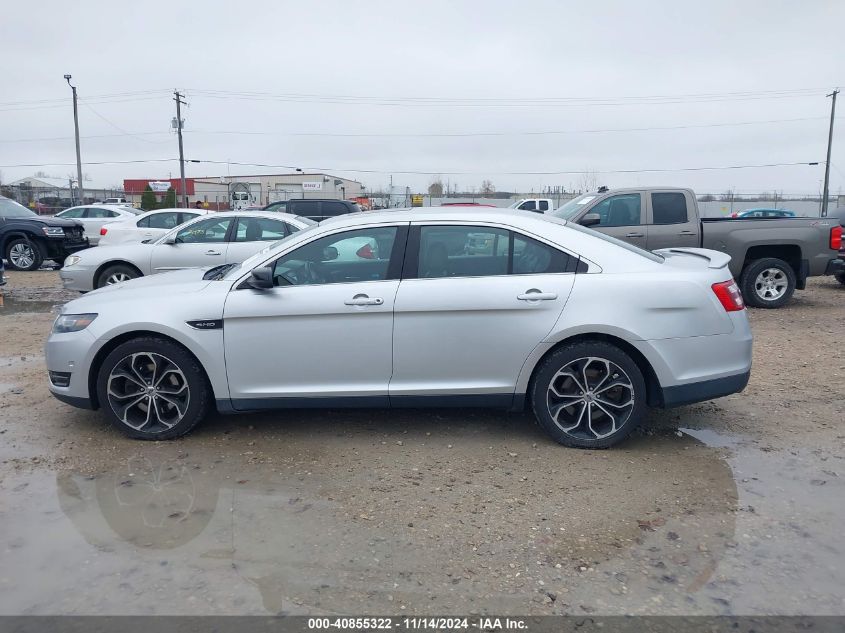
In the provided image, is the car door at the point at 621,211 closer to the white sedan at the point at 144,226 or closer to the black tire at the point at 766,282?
the black tire at the point at 766,282

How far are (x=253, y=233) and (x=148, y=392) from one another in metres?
5.93

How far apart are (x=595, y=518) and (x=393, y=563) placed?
3.87 ft

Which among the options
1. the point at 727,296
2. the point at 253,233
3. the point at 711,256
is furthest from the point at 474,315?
the point at 253,233

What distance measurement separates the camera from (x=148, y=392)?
479cm

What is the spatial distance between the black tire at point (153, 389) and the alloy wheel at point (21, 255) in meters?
12.9

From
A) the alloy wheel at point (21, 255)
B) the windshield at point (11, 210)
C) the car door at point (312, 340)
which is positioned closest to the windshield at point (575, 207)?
the car door at point (312, 340)

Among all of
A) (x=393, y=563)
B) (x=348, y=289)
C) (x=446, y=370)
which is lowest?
(x=393, y=563)

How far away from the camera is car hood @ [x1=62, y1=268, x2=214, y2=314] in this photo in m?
4.88

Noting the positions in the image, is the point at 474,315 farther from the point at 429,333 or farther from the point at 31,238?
the point at 31,238

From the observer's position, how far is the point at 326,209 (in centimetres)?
2061

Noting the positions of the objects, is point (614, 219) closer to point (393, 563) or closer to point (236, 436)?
point (236, 436)

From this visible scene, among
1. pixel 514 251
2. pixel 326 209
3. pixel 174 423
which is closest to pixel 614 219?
pixel 514 251

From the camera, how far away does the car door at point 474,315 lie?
4.55m

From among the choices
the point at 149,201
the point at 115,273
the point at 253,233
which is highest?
the point at 149,201
